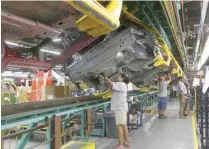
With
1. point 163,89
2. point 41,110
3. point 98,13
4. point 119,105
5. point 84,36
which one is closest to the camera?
point 98,13

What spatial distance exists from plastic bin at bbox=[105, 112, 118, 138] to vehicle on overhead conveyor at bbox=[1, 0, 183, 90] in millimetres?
1395

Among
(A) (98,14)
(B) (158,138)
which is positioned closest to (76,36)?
(A) (98,14)

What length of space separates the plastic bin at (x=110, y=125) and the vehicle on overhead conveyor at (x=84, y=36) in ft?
4.58

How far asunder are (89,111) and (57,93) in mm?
2351

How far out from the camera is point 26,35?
2893mm

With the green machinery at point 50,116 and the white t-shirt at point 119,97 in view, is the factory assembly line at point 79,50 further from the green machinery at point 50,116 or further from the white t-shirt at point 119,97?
the white t-shirt at point 119,97

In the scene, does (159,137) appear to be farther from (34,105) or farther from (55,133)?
(55,133)

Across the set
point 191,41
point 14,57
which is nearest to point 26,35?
point 14,57

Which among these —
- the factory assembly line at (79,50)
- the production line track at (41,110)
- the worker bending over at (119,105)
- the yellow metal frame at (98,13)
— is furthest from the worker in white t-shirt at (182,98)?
the yellow metal frame at (98,13)

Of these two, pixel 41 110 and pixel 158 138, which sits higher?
pixel 41 110

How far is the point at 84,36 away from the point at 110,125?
3667 mm

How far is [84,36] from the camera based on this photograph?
3.83 metres

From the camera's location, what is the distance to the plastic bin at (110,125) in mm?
6730

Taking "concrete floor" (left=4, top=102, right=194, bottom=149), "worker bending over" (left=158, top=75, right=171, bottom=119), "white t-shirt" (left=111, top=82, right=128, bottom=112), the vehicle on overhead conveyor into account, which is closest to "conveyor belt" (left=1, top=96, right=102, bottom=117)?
the vehicle on overhead conveyor
